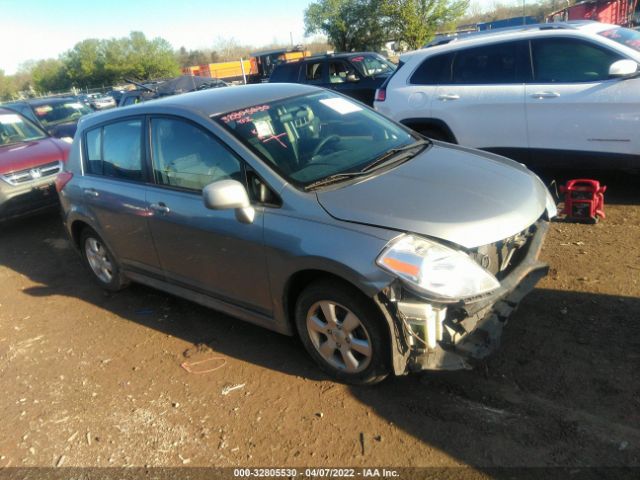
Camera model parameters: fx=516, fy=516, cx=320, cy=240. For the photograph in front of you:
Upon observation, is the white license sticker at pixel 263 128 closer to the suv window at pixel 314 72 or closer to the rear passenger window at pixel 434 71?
the rear passenger window at pixel 434 71

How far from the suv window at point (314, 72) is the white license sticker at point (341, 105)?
761cm

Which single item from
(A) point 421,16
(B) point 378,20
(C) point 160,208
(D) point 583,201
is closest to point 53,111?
(C) point 160,208

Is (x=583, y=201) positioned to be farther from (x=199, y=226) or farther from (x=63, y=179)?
(x=63, y=179)

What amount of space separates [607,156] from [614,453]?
3.72 metres

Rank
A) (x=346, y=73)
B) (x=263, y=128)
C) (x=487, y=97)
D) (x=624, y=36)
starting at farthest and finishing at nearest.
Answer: (x=346, y=73) → (x=487, y=97) → (x=624, y=36) → (x=263, y=128)

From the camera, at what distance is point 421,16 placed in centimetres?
3619

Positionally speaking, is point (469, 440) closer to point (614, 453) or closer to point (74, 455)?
point (614, 453)

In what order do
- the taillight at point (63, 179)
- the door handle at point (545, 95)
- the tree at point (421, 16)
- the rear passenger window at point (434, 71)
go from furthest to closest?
the tree at point (421, 16), the rear passenger window at point (434, 71), the door handle at point (545, 95), the taillight at point (63, 179)

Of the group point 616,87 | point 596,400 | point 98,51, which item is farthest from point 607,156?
point 98,51

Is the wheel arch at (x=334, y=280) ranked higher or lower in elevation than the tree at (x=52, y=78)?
lower

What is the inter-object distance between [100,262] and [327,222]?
2.99 m

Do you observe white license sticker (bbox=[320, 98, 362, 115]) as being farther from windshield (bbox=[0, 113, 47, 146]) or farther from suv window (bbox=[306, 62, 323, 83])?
suv window (bbox=[306, 62, 323, 83])

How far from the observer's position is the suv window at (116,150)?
4059 mm

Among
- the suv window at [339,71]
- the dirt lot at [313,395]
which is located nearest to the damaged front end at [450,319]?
the dirt lot at [313,395]
